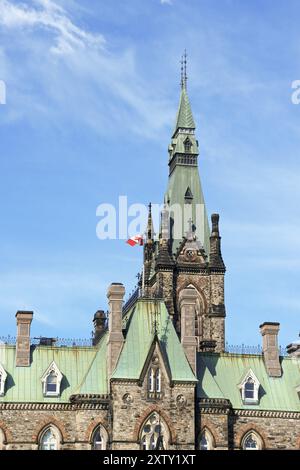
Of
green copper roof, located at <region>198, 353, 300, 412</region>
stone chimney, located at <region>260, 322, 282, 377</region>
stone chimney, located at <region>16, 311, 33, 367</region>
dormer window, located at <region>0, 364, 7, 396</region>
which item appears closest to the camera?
dormer window, located at <region>0, 364, 7, 396</region>

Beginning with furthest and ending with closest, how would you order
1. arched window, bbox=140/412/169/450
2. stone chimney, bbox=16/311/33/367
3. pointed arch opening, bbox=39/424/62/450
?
stone chimney, bbox=16/311/33/367 → pointed arch opening, bbox=39/424/62/450 → arched window, bbox=140/412/169/450

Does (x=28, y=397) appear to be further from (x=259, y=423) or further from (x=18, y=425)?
(x=259, y=423)

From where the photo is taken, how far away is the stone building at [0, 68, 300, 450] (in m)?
74.4

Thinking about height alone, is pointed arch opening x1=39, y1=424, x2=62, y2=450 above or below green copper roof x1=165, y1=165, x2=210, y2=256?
below

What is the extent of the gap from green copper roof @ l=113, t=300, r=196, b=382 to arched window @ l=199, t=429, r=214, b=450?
3152 mm

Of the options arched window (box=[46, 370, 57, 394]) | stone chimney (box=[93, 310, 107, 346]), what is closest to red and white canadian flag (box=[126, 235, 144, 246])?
stone chimney (box=[93, 310, 107, 346])

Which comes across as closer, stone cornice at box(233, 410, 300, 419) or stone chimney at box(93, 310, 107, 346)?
stone cornice at box(233, 410, 300, 419)

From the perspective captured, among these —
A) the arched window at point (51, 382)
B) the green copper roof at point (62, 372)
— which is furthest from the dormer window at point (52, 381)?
the green copper roof at point (62, 372)

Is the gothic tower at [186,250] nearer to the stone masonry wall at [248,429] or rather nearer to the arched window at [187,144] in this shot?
the arched window at [187,144]

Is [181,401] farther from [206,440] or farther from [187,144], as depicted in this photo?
[187,144]

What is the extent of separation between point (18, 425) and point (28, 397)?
5.66 feet

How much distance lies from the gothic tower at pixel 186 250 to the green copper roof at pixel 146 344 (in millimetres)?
29536

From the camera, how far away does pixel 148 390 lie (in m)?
74.6

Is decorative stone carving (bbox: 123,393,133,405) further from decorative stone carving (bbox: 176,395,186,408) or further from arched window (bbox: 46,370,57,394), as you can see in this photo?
arched window (bbox: 46,370,57,394)
